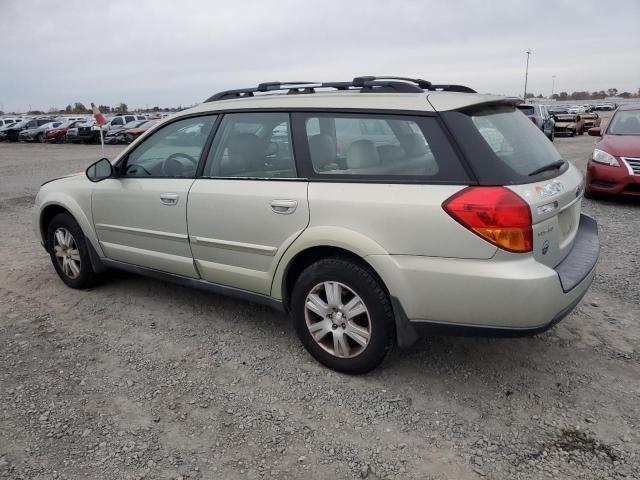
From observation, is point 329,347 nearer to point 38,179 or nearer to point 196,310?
point 196,310

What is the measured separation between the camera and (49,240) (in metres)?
4.89

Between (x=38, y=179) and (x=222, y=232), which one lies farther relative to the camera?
(x=38, y=179)

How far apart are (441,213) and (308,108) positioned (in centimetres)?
116

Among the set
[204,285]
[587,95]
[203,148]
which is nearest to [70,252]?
[204,285]

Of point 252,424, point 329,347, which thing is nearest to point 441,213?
point 329,347

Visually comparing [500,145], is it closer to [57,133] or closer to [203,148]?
[203,148]

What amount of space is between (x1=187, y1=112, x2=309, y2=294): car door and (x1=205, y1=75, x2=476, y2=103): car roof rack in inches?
13.2

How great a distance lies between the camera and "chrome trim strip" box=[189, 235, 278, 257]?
330 centimetres

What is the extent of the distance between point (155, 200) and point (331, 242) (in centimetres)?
159

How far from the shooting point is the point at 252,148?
350 centimetres

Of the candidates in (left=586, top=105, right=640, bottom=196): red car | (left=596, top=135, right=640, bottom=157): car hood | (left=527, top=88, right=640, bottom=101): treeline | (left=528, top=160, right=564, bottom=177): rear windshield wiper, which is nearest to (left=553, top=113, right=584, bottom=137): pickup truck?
(left=586, top=105, right=640, bottom=196): red car

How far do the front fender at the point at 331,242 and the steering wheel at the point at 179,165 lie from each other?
1056 mm

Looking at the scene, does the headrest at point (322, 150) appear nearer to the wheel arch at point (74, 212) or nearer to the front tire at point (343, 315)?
the front tire at point (343, 315)

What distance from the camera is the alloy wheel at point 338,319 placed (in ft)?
9.93
